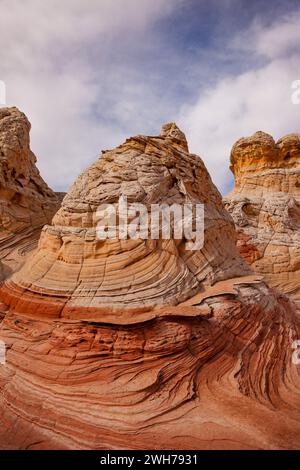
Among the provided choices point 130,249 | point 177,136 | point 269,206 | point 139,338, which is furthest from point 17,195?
point 269,206

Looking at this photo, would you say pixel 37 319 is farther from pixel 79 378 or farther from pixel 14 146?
pixel 14 146

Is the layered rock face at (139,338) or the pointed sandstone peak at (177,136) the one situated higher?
the pointed sandstone peak at (177,136)

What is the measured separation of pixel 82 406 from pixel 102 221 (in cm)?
304

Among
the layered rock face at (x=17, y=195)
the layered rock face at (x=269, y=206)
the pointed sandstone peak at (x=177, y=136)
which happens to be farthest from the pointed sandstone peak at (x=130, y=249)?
the layered rock face at (x=269, y=206)

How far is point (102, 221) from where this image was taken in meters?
5.82

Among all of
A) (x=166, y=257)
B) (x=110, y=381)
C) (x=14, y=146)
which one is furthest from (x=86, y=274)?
(x=14, y=146)

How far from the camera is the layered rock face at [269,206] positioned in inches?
572

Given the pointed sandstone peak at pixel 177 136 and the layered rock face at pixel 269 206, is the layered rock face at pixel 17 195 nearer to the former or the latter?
the pointed sandstone peak at pixel 177 136

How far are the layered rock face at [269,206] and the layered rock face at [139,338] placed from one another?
7961mm

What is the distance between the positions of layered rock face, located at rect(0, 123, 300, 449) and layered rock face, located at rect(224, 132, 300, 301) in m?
7.96

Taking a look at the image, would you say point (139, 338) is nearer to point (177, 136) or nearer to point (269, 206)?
point (177, 136)

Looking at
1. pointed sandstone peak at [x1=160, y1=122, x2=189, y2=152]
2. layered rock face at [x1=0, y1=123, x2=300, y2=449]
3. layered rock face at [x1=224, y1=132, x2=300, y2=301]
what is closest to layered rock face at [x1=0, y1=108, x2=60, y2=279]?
layered rock face at [x1=0, y1=123, x2=300, y2=449]

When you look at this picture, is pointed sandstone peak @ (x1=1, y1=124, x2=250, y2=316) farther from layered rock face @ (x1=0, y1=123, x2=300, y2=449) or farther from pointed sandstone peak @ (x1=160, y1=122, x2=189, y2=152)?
pointed sandstone peak @ (x1=160, y1=122, x2=189, y2=152)

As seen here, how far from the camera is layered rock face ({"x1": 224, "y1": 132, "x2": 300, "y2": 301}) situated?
14531 mm
